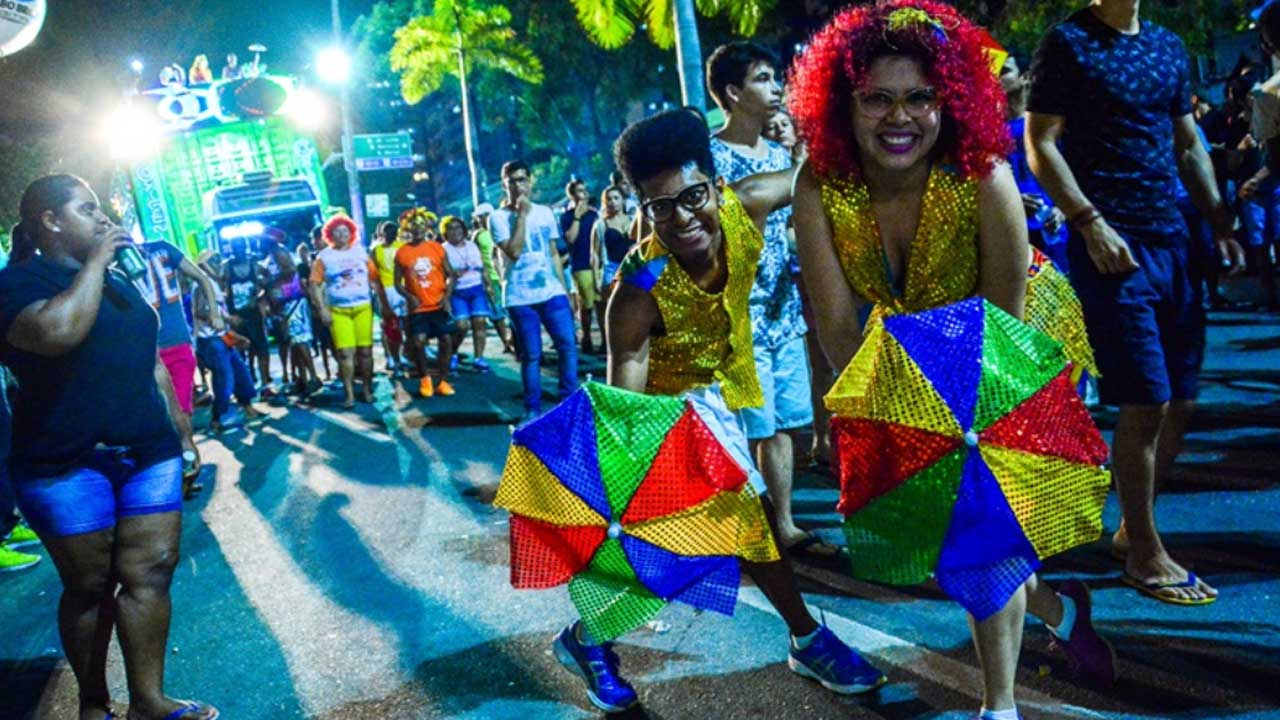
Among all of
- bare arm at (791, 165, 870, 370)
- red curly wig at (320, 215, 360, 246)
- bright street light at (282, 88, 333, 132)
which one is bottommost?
bare arm at (791, 165, 870, 370)

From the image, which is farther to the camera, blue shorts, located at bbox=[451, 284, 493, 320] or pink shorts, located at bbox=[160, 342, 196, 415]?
blue shorts, located at bbox=[451, 284, 493, 320]

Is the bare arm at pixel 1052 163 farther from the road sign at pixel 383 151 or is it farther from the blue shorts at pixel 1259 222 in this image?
the road sign at pixel 383 151

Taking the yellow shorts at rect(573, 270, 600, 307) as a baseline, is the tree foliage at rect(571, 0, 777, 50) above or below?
above

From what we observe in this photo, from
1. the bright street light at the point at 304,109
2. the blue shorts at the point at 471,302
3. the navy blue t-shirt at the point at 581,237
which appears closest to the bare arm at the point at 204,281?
the blue shorts at the point at 471,302

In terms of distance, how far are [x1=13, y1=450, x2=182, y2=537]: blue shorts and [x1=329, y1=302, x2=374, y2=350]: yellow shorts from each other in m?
8.01

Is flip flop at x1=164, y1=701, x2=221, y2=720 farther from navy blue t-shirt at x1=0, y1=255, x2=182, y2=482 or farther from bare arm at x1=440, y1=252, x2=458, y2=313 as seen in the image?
bare arm at x1=440, y1=252, x2=458, y2=313

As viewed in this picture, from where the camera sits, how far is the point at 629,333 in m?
3.29

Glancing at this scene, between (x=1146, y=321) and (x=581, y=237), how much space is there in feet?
33.3

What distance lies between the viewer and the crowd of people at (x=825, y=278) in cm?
268

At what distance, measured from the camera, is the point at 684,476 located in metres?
2.88

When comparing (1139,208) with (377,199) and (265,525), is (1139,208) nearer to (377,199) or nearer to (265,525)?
(265,525)

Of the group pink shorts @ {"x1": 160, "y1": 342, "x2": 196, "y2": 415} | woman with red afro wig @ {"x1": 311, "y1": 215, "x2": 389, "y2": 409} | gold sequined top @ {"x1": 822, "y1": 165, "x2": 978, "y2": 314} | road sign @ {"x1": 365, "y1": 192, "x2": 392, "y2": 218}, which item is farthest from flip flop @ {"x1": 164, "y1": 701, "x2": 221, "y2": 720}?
road sign @ {"x1": 365, "y1": 192, "x2": 392, "y2": 218}

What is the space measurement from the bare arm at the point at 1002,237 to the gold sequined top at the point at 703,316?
866mm

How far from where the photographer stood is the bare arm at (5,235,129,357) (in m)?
3.46
